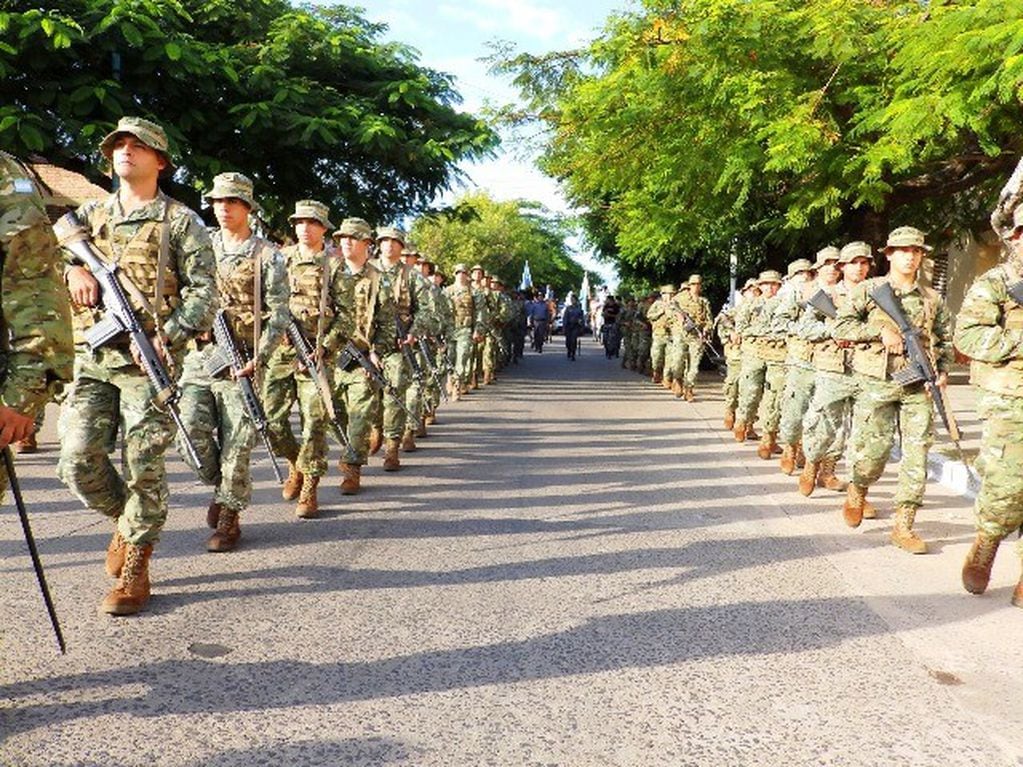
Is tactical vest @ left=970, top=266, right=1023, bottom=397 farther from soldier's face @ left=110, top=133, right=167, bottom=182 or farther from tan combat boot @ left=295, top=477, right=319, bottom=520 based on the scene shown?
soldier's face @ left=110, top=133, right=167, bottom=182

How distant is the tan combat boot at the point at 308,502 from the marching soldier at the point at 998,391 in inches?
151

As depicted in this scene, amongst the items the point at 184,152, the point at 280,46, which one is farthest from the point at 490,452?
the point at 280,46

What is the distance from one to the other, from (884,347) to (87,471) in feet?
15.3

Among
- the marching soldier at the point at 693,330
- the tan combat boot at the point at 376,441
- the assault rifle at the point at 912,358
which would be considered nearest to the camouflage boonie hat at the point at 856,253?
the assault rifle at the point at 912,358

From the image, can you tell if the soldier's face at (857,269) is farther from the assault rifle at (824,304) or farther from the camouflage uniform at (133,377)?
the camouflage uniform at (133,377)

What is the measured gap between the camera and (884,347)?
19.8 ft

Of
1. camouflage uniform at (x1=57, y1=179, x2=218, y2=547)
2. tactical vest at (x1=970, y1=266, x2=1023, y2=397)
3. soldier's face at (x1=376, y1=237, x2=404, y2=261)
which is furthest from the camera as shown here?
soldier's face at (x1=376, y1=237, x2=404, y2=261)

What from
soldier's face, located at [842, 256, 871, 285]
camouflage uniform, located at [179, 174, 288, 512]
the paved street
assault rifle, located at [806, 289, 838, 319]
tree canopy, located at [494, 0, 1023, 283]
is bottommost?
the paved street

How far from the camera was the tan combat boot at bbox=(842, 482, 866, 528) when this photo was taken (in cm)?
635

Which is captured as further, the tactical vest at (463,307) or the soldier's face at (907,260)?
the tactical vest at (463,307)

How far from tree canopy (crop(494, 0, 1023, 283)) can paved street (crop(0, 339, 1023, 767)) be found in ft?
13.7

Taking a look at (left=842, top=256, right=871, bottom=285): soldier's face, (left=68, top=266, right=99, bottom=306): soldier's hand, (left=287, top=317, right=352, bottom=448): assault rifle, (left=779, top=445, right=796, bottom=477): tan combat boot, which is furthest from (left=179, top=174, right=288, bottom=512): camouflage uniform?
(left=779, top=445, right=796, bottom=477): tan combat boot

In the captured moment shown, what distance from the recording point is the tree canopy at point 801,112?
8852 mm

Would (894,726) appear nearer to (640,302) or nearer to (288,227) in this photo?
(288,227)
